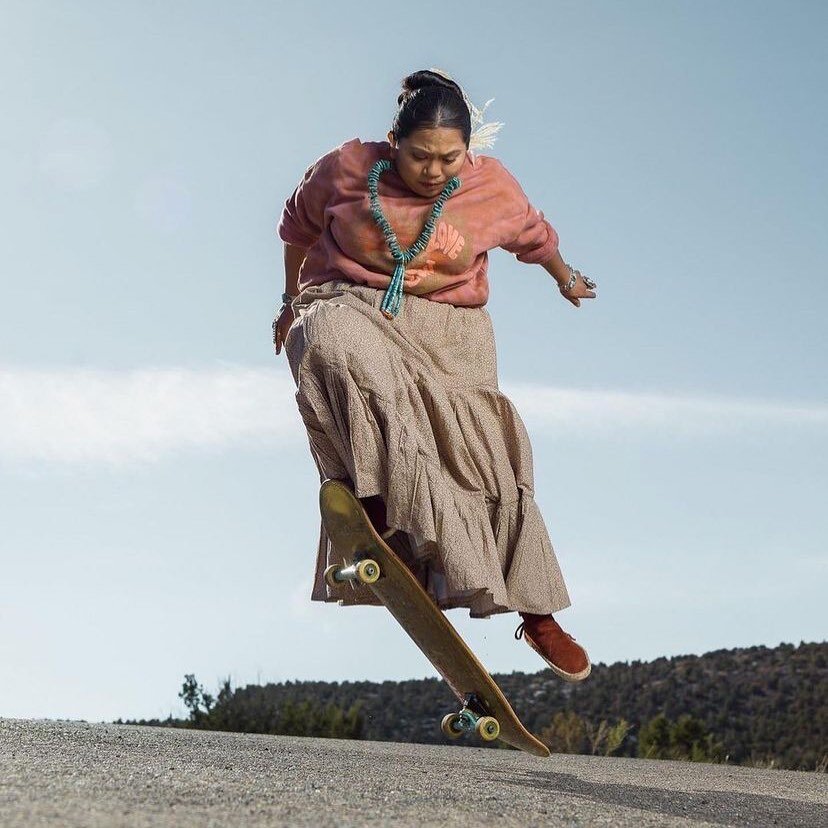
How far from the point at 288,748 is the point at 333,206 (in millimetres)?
2596

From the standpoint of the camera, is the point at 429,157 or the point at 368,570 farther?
the point at 429,157

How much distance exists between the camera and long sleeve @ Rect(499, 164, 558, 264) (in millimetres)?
5023

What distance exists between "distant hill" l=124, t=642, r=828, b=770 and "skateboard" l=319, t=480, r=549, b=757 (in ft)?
17.4

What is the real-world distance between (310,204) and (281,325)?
544mm

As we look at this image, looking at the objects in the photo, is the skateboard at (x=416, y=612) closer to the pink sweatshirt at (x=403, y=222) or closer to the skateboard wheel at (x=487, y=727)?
the skateboard wheel at (x=487, y=727)

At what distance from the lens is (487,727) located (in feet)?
14.7

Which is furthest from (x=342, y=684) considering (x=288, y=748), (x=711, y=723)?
(x=288, y=748)

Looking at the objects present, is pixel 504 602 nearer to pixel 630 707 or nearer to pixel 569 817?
pixel 569 817

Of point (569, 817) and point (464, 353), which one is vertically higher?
point (464, 353)

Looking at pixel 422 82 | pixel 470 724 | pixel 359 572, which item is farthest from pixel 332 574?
pixel 422 82

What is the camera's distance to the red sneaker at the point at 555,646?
4.68 m

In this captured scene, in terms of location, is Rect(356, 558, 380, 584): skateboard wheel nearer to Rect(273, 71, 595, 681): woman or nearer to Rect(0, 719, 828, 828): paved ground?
Rect(273, 71, 595, 681): woman

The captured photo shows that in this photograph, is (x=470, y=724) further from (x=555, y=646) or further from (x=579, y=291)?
(x=579, y=291)

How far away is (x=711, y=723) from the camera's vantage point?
10953 mm
